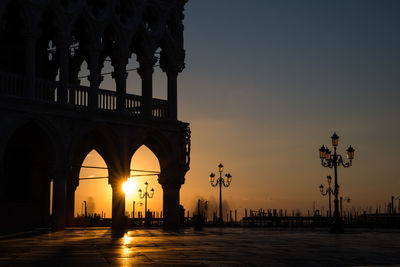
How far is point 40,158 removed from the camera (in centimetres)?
3691

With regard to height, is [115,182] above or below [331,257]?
above

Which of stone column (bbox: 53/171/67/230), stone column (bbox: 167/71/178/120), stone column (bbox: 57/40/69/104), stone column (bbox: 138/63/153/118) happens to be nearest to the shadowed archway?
stone column (bbox: 53/171/67/230)

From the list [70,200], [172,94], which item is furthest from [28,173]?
[172,94]

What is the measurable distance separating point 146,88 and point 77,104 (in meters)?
4.84

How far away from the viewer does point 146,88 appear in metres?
36.9

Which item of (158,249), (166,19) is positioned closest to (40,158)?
(166,19)

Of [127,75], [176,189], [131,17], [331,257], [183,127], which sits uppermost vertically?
[131,17]

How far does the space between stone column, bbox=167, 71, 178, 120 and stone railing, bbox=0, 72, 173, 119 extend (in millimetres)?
303

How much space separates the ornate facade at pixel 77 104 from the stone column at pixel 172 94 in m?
0.06

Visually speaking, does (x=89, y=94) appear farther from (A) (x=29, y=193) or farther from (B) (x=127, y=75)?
(A) (x=29, y=193)

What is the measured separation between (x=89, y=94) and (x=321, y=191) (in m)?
37.6

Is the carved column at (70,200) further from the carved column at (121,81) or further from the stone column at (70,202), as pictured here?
the carved column at (121,81)

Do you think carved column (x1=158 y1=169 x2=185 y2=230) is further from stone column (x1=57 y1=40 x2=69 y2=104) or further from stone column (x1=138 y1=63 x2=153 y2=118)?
stone column (x1=57 y1=40 x2=69 y2=104)

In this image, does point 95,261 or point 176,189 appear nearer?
point 95,261
